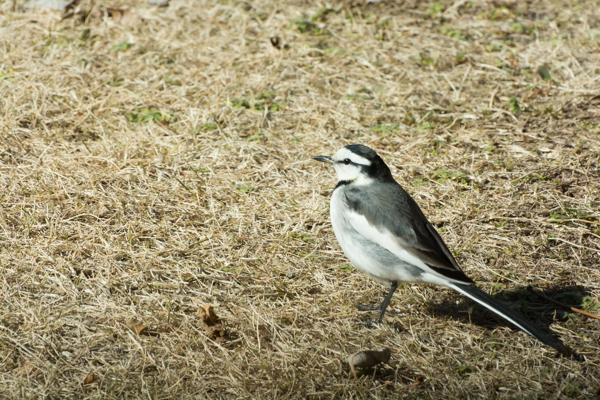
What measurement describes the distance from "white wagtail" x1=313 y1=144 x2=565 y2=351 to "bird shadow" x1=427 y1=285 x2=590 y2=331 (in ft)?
1.41

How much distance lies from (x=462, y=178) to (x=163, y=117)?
317 centimetres

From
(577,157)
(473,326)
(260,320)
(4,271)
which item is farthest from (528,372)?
(4,271)

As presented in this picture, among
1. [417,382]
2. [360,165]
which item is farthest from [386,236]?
[417,382]

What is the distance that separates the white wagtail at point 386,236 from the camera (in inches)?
161

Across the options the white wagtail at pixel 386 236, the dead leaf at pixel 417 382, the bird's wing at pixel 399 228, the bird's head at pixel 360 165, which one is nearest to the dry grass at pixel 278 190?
the dead leaf at pixel 417 382

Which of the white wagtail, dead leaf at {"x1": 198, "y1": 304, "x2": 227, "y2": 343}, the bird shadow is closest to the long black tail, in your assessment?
the white wagtail

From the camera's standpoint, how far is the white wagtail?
410 cm

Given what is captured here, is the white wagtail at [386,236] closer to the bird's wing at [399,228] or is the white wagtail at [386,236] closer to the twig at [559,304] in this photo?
the bird's wing at [399,228]

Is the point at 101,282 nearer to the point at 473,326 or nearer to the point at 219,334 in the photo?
the point at 219,334

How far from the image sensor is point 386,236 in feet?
14.2

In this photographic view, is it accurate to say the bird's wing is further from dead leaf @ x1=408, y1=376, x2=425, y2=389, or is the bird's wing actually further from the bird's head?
dead leaf @ x1=408, y1=376, x2=425, y2=389

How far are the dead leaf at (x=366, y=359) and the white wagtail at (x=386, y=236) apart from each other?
508mm

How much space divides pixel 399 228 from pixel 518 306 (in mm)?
1099

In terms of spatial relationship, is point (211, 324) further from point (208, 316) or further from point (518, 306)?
point (518, 306)
